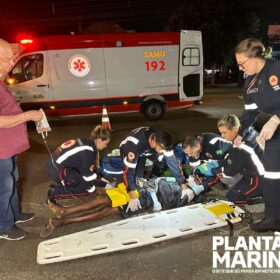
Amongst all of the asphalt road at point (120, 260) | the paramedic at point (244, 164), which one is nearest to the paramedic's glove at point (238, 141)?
the paramedic at point (244, 164)

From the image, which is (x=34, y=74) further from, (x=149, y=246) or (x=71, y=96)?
(x=149, y=246)

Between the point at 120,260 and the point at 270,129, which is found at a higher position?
the point at 270,129

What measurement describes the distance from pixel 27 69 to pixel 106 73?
84.0 inches

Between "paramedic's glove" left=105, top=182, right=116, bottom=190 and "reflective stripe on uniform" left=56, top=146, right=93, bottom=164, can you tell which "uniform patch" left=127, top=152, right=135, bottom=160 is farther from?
"paramedic's glove" left=105, top=182, right=116, bottom=190

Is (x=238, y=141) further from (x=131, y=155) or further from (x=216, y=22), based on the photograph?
(x=216, y=22)

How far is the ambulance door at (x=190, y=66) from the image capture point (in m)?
10.0

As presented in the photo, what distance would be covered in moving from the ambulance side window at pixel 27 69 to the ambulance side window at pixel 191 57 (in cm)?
402

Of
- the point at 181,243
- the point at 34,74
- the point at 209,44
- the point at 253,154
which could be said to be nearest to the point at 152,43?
the point at 34,74

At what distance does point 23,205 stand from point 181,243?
2.13 metres

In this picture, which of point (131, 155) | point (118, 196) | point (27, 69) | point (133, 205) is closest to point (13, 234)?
point (118, 196)

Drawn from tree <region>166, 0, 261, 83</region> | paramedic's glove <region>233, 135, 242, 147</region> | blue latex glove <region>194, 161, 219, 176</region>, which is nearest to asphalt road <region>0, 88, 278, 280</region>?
blue latex glove <region>194, 161, 219, 176</region>

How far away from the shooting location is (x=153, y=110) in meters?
10.1

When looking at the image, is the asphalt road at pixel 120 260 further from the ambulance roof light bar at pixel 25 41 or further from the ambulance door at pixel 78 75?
the ambulance roof light bar at pixel 25 41

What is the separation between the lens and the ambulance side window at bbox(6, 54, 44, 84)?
30.5 feet
